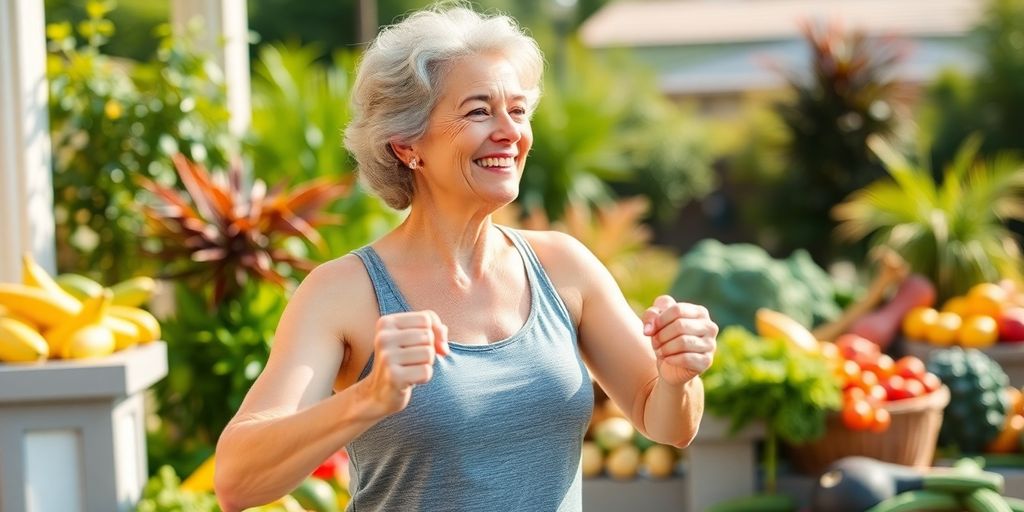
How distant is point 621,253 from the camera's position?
25.0ft

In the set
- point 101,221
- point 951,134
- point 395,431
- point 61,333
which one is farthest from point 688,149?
point 395,431

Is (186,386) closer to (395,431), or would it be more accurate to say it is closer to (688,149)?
(395,431)

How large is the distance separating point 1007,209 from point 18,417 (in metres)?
5.21

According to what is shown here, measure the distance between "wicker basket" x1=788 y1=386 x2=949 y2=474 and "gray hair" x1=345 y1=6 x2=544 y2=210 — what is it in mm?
2590

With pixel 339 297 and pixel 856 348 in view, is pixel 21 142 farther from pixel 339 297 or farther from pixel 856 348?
pixel 856 348

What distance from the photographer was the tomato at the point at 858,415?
4.26 m

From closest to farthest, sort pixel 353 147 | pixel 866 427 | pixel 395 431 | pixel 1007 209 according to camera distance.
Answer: pixel 395 431, pixel 353 147, pixel 866 427, pixel 1007 209

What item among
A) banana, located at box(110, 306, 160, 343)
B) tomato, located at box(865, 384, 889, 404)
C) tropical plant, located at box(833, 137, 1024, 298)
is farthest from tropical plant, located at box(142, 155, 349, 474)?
tropical plant, located at box(833, 137, 1024, 298)

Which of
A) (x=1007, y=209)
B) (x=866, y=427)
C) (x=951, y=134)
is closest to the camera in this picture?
(x=866, y=427)

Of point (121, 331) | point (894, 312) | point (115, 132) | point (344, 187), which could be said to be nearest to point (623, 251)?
point (894, 312)

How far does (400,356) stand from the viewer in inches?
65.4

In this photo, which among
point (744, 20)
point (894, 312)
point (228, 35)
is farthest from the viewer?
point (744, 20)

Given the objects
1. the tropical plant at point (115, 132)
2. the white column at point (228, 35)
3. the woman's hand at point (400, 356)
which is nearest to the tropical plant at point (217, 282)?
the tropical plant at point (115, 132)

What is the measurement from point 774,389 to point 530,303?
7.45 ft
